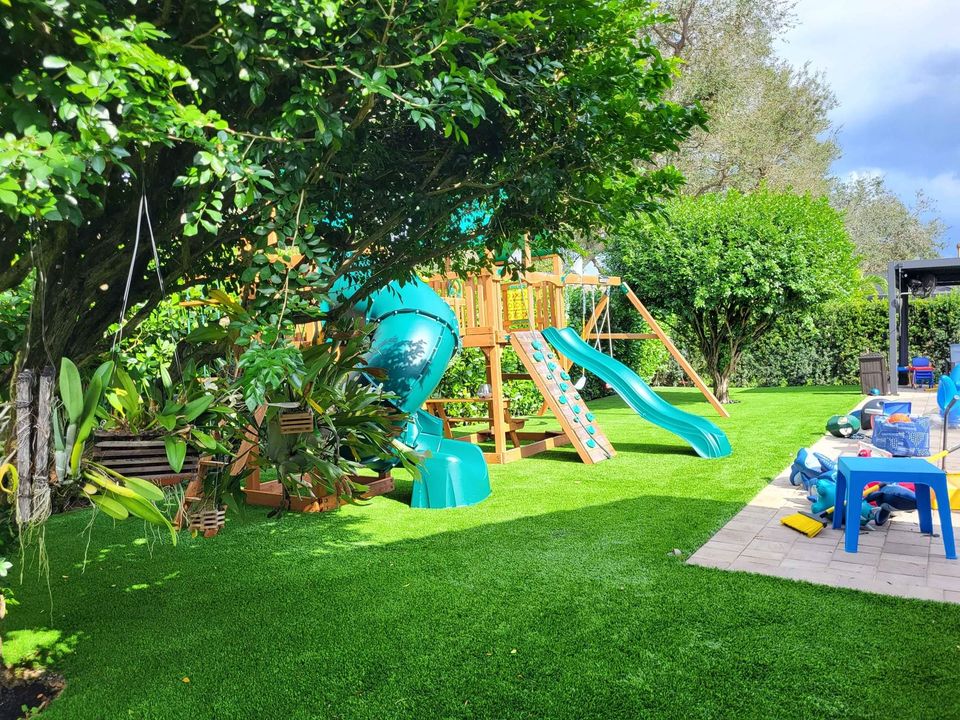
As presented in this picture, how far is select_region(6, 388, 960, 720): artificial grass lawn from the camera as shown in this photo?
9.45ft

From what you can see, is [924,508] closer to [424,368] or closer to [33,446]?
[424,368]

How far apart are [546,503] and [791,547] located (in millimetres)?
2302

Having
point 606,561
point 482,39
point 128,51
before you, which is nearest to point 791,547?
point 606,561

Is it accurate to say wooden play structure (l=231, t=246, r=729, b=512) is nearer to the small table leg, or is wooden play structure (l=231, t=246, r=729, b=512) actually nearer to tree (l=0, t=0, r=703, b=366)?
tree (l=0, t=0, r=703, b=366)

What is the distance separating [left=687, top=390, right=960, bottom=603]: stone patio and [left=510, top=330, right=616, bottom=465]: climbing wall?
307cm

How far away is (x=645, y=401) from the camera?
9508 mm

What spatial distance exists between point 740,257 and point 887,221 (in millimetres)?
31401

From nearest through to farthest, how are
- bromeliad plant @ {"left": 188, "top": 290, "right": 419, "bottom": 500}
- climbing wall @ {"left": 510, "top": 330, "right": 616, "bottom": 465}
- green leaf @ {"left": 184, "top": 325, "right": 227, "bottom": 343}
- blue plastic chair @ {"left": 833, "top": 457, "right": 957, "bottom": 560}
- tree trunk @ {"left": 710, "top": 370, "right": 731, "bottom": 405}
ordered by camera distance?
green leaf @ {"left": 184, "top": 325, "right": 227, "bottom": 343}
bromeliad plant @ {"left": 188, "top": 290, "right": 419, "bottom": 500}
blue plastic chair @ {"left": 833, "top": 457, "right": 957, "bottom": 560}
climbing wall @ {"left": 510, "top": 330, "right": 616, "bottom": 465}
tree trunk @ {"left": 710, "top": 370, "right": 731, "bottom": 405}

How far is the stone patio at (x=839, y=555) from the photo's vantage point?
156 inches

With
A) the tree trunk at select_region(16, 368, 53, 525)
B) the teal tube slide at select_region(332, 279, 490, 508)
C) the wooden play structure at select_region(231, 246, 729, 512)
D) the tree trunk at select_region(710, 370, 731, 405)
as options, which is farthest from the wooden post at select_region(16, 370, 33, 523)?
the tree trunk at select_region(710, 370, 731, 405)

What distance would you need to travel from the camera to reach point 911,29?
150250 millimetres

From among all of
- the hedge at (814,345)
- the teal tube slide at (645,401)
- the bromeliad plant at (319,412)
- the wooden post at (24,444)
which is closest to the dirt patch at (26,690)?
the bromeliad plant at (319,412)

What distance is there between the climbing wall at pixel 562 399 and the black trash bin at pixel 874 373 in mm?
9019

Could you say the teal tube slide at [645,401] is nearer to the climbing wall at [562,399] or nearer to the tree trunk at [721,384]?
the climbing wall at [562,399]
